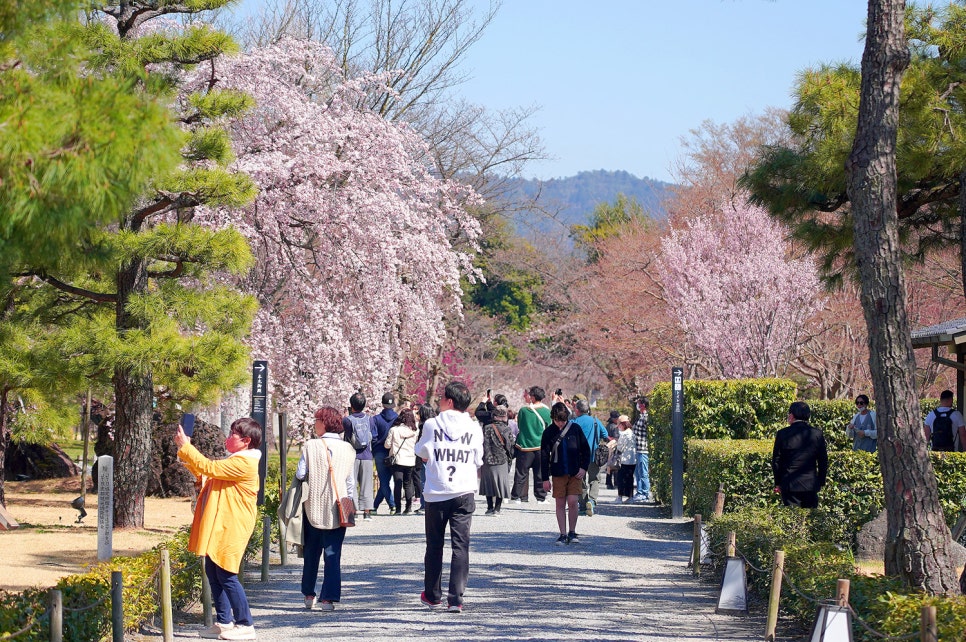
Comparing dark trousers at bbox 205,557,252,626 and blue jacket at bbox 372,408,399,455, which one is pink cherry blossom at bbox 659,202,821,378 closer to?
blue jacket at bbox 372,408,399,455

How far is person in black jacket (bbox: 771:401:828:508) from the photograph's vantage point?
10.2 meters

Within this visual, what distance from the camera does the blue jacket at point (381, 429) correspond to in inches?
603

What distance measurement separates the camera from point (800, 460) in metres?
10.3

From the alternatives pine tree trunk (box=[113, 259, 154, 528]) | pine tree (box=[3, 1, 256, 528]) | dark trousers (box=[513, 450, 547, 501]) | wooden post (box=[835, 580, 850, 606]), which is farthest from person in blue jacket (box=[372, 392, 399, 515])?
wooden post (box=[835, 580, 850, 606])

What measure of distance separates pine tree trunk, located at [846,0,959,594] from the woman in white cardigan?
12.9 ft

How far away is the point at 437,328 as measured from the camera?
20.0m

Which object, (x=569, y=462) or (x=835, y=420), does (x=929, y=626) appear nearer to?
(x=569, y=462)

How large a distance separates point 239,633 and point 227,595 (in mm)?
266

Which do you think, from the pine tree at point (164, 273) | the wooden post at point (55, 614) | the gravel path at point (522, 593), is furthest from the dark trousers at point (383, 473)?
the wooden post at point (55, 614)

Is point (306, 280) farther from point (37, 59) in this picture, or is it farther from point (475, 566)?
point (37, 59)

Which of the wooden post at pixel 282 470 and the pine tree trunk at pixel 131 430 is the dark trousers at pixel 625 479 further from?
the pine tree trunk at pixel 131 430

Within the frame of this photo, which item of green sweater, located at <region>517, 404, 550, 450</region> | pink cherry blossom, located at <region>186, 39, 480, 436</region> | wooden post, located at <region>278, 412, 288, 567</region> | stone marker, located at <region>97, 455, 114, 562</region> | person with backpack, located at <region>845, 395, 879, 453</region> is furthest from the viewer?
pink cherry blossom, located at <region>186, 39, 480, 436</region>

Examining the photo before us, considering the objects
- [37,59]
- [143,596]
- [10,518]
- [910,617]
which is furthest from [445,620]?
[10,518]

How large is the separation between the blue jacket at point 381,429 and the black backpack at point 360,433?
0.93 meters
